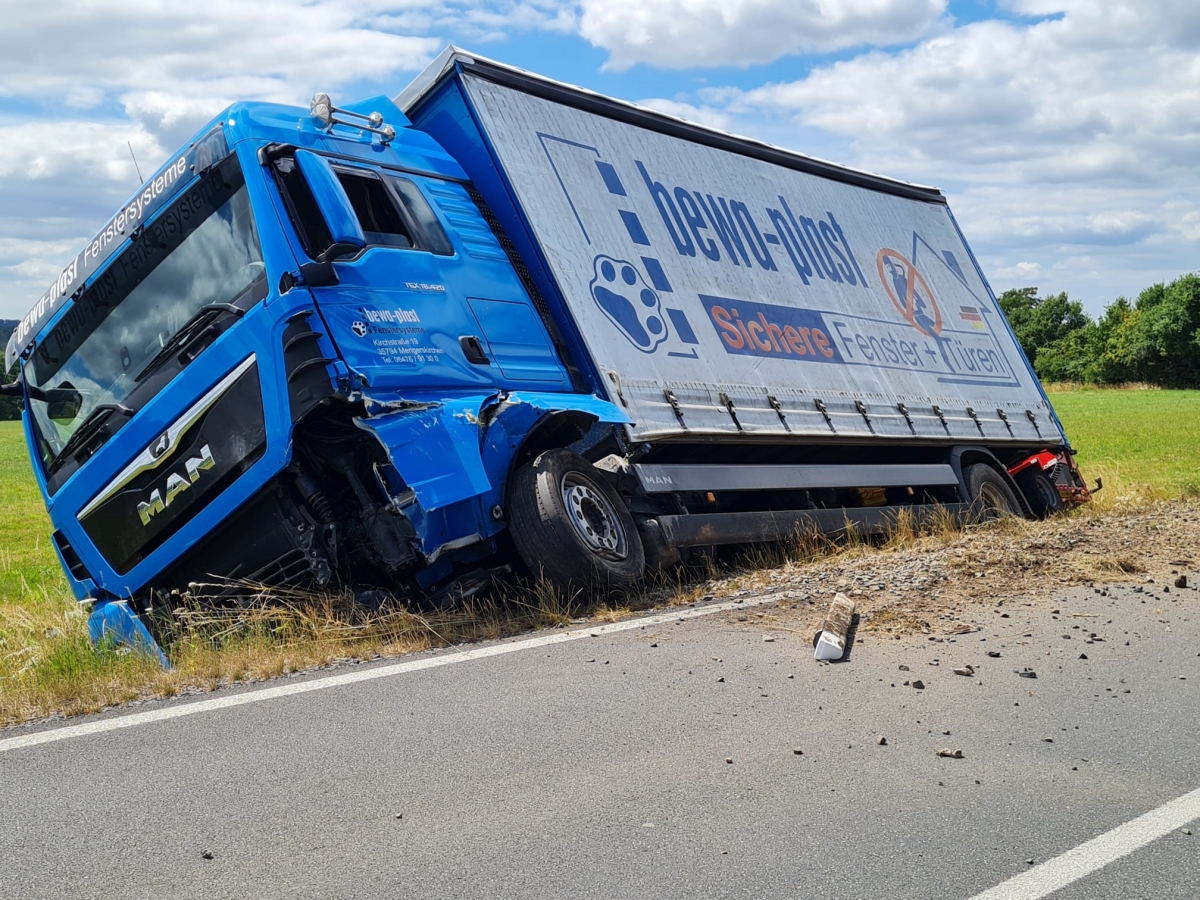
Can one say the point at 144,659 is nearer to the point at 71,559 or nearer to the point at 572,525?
the point at 71,559

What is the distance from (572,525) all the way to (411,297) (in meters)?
1.56

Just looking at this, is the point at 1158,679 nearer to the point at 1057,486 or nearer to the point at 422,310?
the point at 422,310

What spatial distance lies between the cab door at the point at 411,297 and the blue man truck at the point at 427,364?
18mm

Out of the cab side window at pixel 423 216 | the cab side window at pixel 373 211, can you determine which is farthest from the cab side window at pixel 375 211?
the cab side window at pixel 423 216

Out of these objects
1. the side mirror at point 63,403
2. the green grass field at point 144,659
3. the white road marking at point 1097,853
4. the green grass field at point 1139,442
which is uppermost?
the side mirror at point 63,403

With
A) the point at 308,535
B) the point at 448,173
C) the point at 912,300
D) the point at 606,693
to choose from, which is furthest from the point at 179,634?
the point at 912,300

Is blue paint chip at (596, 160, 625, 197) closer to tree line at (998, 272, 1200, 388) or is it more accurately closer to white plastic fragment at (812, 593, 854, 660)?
white plastic fragment at (812, 593, 854, 660)

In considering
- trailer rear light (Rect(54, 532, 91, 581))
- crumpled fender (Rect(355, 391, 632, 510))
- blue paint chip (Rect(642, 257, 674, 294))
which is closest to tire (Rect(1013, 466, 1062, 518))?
blue paint chip (Rect(642, 257, 674, 294))

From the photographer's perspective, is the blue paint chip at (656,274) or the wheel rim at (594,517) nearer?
the wheel rim at (594,517)

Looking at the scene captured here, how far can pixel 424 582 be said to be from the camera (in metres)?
6.68

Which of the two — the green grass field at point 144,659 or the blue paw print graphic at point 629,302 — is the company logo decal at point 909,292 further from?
the green grass field at point 144,659

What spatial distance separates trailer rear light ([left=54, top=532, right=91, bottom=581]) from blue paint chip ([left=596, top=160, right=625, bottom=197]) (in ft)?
14.3

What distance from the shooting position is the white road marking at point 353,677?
448cm

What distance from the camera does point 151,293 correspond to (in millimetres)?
6566
